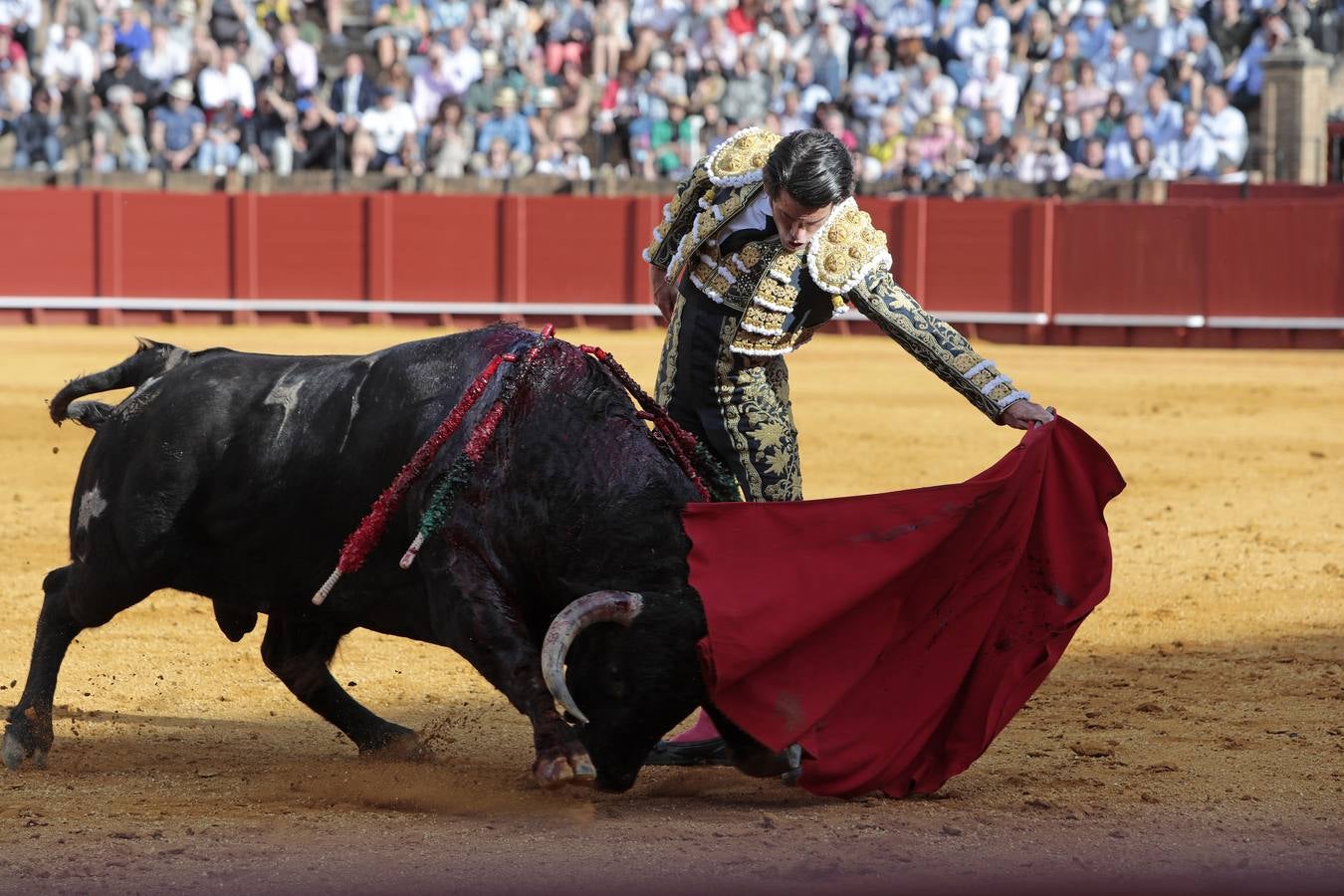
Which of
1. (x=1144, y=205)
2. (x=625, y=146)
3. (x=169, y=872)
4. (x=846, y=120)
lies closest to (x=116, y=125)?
(x=625, y=146)

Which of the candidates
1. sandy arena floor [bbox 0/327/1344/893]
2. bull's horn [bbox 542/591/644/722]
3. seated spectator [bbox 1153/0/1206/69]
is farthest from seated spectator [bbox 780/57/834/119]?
bull's horn [bbox 542/591/644/722]

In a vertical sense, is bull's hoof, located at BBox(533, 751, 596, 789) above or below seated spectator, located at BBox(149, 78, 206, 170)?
below

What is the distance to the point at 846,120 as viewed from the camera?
42.8 feet

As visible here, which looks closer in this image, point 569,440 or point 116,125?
point 569,440

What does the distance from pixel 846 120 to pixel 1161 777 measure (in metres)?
10.1

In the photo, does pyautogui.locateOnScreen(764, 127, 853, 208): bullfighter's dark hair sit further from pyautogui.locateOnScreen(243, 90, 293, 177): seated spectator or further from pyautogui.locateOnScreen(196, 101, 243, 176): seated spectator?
pyautogui.locateOnScreen(196, 101, 243, 176): seated spectator

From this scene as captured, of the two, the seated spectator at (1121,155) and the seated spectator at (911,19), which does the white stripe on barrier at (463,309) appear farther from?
the seated spectator at (911,19)

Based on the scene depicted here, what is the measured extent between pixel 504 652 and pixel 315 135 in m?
11.0

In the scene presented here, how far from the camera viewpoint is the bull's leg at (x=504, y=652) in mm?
2930

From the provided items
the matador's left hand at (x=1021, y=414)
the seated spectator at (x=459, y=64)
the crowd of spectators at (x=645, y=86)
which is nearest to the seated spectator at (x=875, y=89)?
the crowd of spectators at (x=645, y=86)

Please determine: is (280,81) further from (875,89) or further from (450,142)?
(875,89)

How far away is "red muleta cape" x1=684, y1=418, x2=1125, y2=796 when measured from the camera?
3049 millimetres

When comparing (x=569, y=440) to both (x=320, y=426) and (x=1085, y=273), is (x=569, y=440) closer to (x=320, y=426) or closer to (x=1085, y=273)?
(x=320, y=426)

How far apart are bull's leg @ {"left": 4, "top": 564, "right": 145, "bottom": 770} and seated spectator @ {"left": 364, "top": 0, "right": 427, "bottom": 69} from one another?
34.0 ft
